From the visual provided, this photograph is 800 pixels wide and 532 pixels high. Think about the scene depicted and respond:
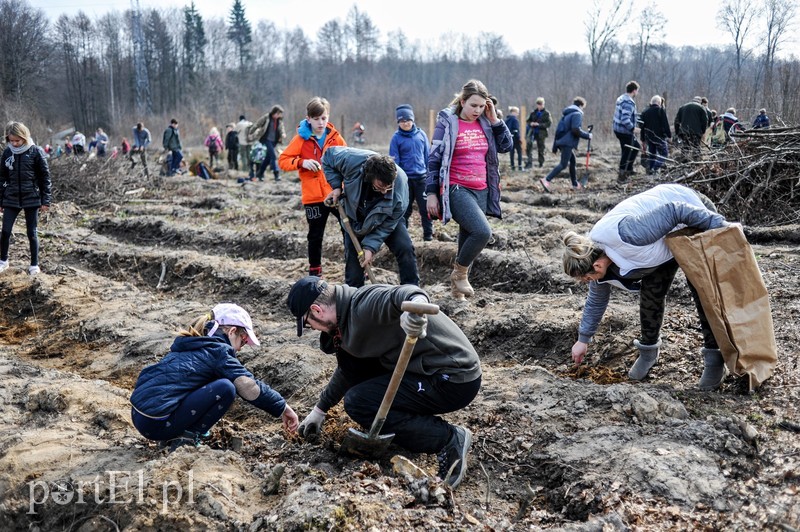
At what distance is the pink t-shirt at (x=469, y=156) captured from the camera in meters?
5.65

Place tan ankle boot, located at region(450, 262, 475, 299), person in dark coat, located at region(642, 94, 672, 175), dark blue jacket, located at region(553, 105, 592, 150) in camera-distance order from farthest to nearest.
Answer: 1. person in dark coat, located at region(642, 94, 672, 175)
2. dark blue jacket, located at region(553, 105, 592, 150)
3. tan ankle boot, located at region(450, 262, 475, 299)

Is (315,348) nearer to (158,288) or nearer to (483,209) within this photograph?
(483,209)

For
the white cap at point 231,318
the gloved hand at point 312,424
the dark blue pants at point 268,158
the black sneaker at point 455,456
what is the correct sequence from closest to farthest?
the black sneaker at point 455,456
the white cap at point 231,318
the gloved hand at point 312,424
the dark blue pants at point 268,158

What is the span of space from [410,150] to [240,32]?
2512 inches

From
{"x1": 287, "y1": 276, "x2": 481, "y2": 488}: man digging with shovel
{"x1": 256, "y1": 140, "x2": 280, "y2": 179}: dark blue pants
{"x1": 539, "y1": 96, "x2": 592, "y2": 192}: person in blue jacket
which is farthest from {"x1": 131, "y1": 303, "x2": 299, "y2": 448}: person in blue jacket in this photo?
{"x1": 256, "y1": 140, "x2": 280, "y2": 179}: dark blue pants

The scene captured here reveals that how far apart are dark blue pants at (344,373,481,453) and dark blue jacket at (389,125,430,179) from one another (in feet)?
15.9

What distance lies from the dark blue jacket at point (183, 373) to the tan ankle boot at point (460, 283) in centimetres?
286

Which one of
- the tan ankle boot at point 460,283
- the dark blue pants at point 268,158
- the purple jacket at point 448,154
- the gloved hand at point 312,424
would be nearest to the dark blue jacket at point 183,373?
the gloved hand at point 312,424

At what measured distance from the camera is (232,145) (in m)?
21.9

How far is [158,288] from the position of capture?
809cm

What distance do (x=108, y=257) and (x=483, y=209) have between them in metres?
5.69

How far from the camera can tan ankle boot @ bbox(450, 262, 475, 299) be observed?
615 cm

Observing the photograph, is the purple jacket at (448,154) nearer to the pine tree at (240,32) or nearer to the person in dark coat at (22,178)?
the person in dark coat at (22,178)

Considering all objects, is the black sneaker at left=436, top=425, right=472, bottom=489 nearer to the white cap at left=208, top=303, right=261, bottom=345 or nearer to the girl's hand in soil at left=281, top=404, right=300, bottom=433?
the girl's hand in soil at left=281, top=404, right=300, bottom=433
